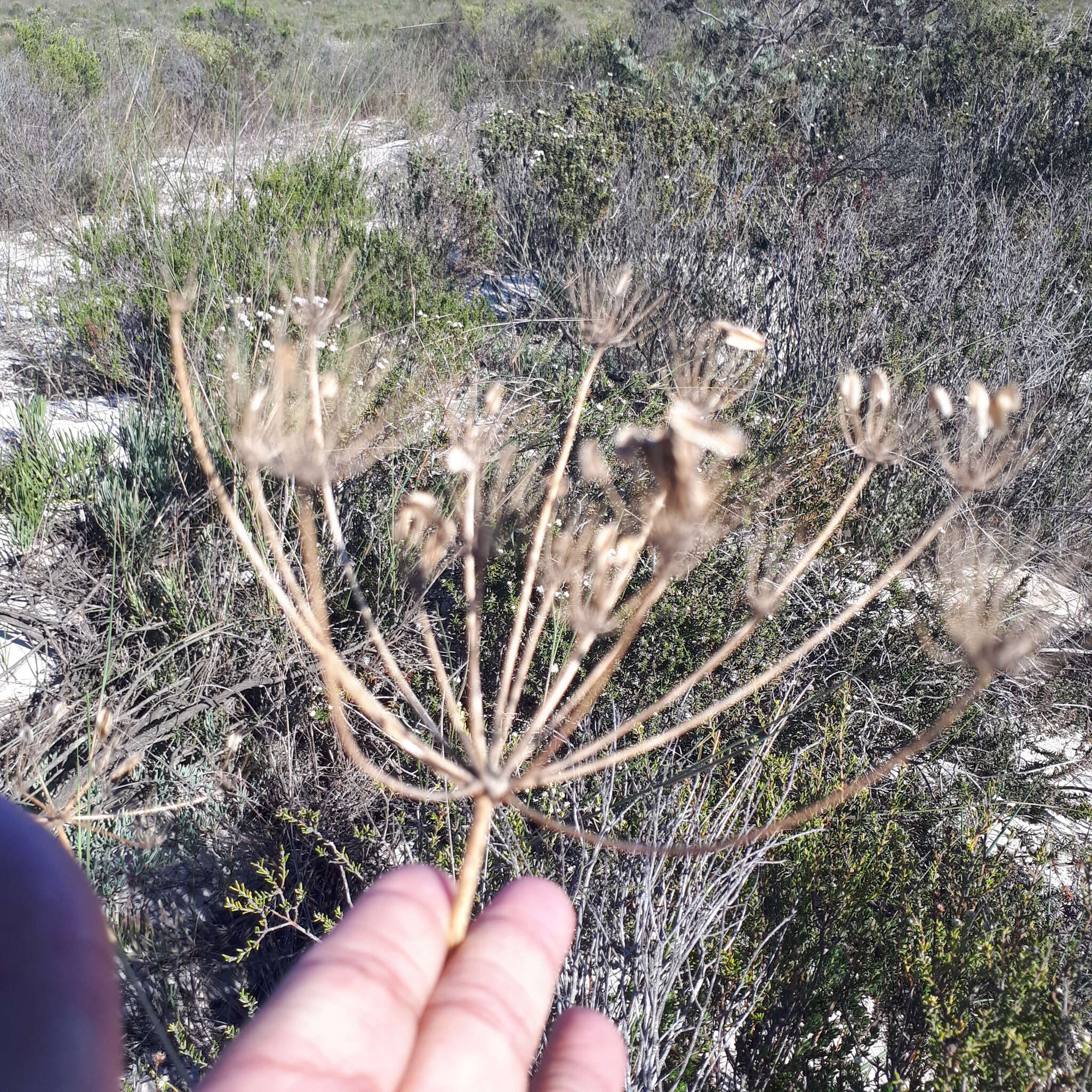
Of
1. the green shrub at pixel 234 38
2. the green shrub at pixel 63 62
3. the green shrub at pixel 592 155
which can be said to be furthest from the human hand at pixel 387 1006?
the green shrub at pixel 63 62

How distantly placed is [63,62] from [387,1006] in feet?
30.4

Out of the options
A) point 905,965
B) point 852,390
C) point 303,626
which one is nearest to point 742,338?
point 852,390

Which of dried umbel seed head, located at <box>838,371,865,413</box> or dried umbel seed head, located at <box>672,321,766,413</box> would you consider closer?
dried umbel seed head, located at <box>838,371,865,413</box>

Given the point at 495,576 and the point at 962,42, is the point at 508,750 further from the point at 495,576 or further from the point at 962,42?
the point at 962,42

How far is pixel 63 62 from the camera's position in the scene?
23.4ft

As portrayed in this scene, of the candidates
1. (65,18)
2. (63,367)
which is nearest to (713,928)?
(63,367)

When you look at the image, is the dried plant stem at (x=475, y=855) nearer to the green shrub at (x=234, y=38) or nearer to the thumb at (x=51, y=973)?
the thumb at (x=51, y=973)

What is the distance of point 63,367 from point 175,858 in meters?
3.16

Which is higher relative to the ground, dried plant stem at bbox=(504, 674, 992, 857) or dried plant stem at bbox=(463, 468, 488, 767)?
dried plant stem at bbox=(463, 468, 488, 767)

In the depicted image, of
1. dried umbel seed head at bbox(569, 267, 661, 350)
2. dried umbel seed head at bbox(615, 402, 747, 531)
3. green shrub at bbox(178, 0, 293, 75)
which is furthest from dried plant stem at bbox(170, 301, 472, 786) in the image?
green shrub at bbox(178, 0, 293, 75)

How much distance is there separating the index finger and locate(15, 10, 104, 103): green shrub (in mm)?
8276

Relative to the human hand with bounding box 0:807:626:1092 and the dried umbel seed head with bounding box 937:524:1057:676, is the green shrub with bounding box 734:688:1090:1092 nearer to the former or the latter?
the dried umbel seed head with bounding box 937:524:1057:676

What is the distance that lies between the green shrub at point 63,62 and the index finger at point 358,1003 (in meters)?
8.28

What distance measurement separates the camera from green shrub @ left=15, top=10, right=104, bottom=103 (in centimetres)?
685
